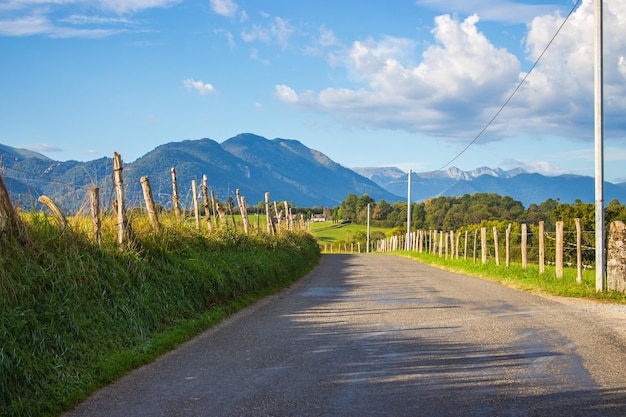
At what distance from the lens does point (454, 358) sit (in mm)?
8062

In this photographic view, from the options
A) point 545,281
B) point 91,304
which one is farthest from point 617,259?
point 91,304

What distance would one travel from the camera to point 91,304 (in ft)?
28.4

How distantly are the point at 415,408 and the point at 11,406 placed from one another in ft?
11.3

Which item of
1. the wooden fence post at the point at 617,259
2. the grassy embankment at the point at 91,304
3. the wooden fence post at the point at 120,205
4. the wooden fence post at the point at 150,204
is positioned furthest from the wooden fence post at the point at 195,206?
the wooden fence post at the point at 617,259

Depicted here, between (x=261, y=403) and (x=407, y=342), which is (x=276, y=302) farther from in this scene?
(x=261, y=403)

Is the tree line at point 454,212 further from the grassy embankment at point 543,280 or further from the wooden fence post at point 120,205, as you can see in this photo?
the wooden fence post at point 120,205

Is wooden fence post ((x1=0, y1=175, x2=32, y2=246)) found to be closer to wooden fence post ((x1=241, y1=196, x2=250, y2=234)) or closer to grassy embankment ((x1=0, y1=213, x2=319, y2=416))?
grassy embankment ((x1=0, y1=213, x2=319, y2=416))

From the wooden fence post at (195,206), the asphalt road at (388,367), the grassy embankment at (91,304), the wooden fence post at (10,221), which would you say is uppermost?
the wooden fence post at (195,206)

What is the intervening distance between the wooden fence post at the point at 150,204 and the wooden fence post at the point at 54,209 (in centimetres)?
272

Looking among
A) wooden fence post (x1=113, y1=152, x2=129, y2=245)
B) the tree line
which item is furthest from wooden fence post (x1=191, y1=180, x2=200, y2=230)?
the tree line

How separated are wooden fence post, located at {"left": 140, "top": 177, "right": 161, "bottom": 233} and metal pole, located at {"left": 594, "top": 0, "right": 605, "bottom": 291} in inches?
414

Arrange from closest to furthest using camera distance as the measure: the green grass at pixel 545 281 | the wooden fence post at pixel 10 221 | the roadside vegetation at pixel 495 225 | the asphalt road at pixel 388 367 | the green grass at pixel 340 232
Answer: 1. the asphalt road at pixel 388 367
2. the wooden fence post at pixel 10 221
3. the green grass at pixel 545 281
4. the roadside vegetation at pixel 495 225
5. the green grass at pixel 340 232

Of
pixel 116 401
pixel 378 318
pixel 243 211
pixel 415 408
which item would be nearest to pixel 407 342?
pixel 378 318

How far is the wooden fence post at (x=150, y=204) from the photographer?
1299 cm
